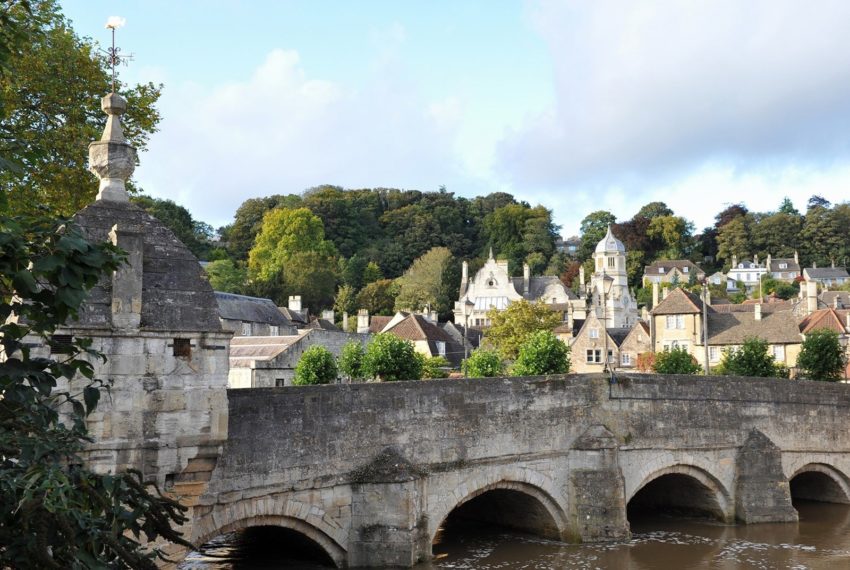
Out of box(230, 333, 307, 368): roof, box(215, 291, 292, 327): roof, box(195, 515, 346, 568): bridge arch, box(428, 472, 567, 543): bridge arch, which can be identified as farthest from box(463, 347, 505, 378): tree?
box(215, 291, 292, 327): roof

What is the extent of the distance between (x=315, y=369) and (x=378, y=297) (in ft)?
198

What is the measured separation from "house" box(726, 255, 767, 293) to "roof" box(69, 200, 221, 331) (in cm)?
10451

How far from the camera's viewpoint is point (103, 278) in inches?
448

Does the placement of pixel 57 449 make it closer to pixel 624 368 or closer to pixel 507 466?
pixel 507 466

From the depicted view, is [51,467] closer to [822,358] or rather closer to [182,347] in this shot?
[182,347]

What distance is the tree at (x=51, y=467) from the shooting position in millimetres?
4941

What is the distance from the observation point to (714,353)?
2162 inches

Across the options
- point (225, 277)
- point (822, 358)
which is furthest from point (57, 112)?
point (225, 277)

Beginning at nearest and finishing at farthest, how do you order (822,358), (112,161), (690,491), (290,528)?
(112,161) < (290,528) < (690,491) < (822,358)

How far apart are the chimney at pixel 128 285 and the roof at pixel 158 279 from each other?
9 cm

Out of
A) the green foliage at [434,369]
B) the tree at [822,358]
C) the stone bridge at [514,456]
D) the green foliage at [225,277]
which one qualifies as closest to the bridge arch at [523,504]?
the stone bridge at [514,456]

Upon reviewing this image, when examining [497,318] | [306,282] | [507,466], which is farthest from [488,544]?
[306,282]

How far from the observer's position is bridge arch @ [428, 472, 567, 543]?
18.9 meters

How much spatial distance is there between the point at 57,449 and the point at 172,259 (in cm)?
688
